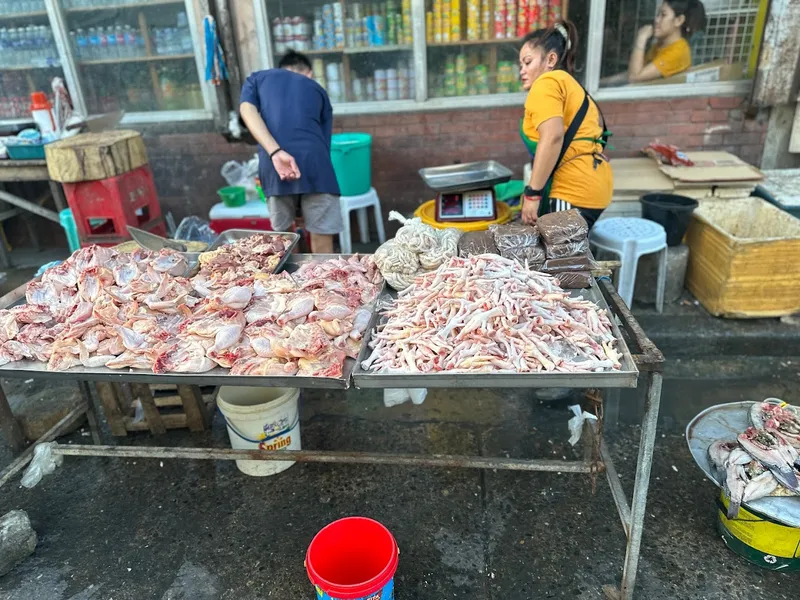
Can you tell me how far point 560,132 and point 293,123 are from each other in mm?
2123

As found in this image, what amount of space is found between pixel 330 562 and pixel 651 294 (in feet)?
12.0

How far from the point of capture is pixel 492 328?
243 centimetres

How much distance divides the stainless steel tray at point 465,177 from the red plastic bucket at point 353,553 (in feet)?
7.82

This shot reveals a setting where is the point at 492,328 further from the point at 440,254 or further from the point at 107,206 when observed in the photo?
the point at 107,206

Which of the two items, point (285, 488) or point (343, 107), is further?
point (343, 107)

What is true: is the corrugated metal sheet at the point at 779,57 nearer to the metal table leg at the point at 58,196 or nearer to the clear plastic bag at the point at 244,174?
the clear plastic bag at the point at 244,174

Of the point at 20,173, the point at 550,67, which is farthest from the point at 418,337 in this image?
the point at 20,173

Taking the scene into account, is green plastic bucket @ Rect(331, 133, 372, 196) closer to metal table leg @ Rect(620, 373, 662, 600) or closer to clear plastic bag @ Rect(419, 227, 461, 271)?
clear plastic bag @ Rect(419, 227, 461, 271)

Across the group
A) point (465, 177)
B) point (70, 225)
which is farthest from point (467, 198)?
point (70, 225)

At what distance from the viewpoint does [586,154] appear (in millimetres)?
3895

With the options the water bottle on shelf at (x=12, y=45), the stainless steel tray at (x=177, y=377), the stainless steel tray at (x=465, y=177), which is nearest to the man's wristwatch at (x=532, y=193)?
the stainless steel tray at (x=465, y=177)

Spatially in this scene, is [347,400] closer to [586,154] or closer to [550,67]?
[586,154]

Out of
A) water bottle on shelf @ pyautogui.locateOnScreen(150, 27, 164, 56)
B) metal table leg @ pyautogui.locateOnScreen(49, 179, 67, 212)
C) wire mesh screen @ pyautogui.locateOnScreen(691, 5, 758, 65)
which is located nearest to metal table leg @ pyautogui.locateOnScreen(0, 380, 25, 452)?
metal table leg @ pyautogui.locateOnScreen(49, 179, 67, 212)

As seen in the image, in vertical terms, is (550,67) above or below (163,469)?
above
